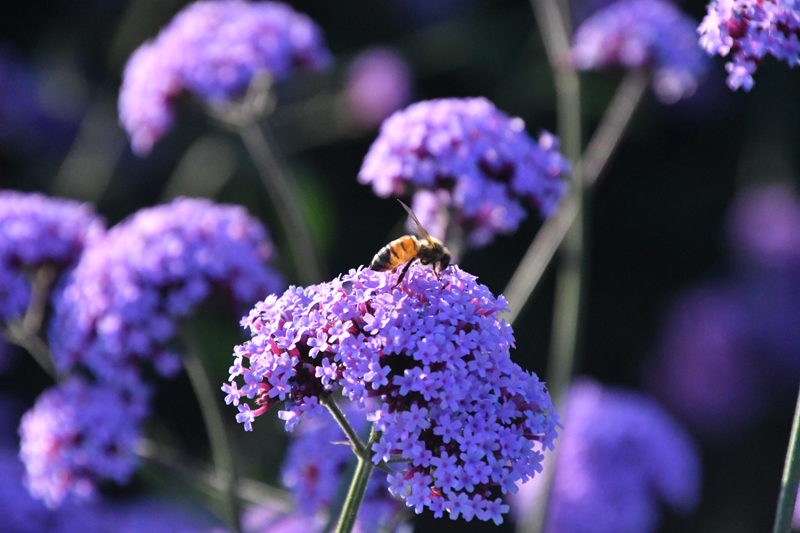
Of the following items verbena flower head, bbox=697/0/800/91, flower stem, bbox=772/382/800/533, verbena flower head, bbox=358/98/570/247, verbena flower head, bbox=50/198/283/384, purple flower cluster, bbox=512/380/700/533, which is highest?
verbena flower head, bbox=697/0/800/91

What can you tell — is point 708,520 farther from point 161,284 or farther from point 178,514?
point 161,284

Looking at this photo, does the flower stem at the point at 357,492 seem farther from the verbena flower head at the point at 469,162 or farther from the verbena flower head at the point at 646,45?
the verbena flower head at the point at 646,45

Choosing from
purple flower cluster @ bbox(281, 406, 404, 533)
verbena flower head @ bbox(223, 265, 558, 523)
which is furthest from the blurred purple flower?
verbena flower head @ bbox(223, 265, 558, 523)

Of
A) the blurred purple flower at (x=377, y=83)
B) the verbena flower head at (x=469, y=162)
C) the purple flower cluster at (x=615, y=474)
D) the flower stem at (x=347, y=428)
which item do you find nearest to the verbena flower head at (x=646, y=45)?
the verbena flower head at (x=469, y=162)

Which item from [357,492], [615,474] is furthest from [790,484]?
[615,474]

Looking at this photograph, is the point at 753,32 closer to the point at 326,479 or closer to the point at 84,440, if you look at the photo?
the point at 326,479

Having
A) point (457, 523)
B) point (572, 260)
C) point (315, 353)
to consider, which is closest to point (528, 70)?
point (572, 260)

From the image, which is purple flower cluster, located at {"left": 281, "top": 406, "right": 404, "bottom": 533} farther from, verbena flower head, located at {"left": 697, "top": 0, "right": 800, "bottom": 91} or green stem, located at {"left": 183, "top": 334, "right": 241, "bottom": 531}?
verbena flower head, located at {"left": 697, "top": 0, "right": 800, "bottom": 91}
